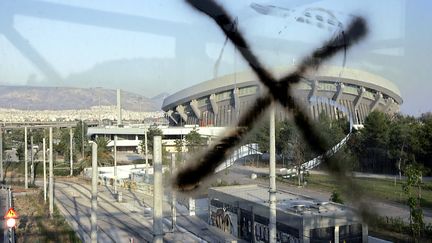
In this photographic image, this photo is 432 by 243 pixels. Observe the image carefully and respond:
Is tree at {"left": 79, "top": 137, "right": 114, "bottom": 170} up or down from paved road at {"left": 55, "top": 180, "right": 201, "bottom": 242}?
up

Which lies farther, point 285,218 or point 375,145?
point 375,145

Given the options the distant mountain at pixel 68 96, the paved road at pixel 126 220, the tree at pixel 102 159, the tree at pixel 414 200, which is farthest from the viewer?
the tree at pixel 102 159

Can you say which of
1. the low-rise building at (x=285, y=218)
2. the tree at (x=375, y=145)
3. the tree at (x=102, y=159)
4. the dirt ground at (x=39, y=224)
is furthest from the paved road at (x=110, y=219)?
the tree at (x=375, y=145)

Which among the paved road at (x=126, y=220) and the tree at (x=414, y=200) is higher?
the tree at (x=414, y=200)

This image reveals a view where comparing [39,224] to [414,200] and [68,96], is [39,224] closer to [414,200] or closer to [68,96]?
[68,96]

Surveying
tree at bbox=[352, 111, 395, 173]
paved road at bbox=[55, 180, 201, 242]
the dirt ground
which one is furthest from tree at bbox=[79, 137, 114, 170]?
tree at bbox=[352, 111, 395, 173]

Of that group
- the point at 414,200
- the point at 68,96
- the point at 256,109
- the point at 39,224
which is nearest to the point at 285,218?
the point at 414,200

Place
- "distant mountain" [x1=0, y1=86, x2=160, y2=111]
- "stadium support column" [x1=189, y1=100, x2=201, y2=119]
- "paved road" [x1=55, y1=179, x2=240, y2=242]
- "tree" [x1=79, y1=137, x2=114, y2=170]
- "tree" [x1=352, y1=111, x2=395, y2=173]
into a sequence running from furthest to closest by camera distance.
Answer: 1. "tree" [x1=79, y1=137, x2=114, y2=170]
2. "stadium support column" [x1=189, y1=100, x2=201, y2=119]
3. "paved road" [x1=55, y1=179, x2=240, y2=242]
4. "tree" [x1=352, y1=111, x2=395, y2=173]
5. "distant mountain" [x1=0, y1=86, x2=160, y2=111]

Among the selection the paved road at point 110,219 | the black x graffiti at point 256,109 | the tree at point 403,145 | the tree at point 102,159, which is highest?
the black x graffiti at point 256,109

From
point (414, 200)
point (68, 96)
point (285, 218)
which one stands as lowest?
point (285, 218)

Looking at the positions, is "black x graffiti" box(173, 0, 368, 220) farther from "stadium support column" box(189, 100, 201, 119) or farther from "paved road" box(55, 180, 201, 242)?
"stadium support column" box(189, 100, 201, 119)

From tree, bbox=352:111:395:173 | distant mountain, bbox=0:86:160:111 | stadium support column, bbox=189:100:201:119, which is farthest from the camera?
stadium support column, bbox=189:100:201:119

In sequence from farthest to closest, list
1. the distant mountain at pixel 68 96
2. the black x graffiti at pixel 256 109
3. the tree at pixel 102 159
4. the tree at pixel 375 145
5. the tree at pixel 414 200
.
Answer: the tree at pixel 102 159
the tree at pixel 414 200
the tree at pixel 375 145
the distant mountain at pixel 68 96
the black x graffiti at pixel 256 109

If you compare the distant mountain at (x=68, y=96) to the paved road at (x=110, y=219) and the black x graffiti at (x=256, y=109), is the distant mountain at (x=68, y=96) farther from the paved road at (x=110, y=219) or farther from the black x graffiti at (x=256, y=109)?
the paved road at (x=110, y=219)
